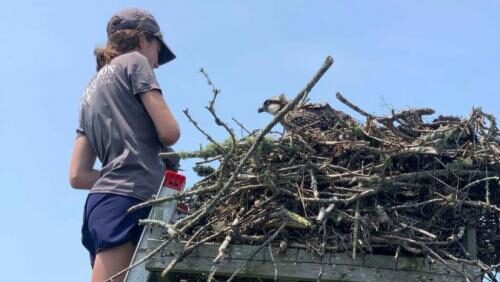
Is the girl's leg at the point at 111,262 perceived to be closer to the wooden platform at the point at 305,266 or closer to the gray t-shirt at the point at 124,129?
the wooden platform at the point at 305,266

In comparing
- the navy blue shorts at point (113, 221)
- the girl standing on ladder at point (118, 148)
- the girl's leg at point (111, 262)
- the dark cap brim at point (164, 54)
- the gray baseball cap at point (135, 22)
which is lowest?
the girl's leg at point (111, 262)

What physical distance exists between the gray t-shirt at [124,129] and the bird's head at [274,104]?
1.90 feet

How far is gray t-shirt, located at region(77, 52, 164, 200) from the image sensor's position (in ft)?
12.3

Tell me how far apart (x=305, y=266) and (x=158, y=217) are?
2.09ft

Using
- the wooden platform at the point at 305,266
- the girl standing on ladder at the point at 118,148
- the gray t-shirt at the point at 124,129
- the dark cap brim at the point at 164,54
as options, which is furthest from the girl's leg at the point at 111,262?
the dark cap brim at the point at 164,54

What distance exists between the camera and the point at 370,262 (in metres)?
3.57

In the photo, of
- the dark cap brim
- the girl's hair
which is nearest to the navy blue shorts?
the girl's hair

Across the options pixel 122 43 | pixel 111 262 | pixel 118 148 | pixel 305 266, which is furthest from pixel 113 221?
pixel 122 43

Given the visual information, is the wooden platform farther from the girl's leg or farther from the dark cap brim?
the dark cap brim

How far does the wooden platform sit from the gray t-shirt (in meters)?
0.31

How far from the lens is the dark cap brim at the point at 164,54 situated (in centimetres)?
430

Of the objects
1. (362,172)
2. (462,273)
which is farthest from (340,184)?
(462,273)

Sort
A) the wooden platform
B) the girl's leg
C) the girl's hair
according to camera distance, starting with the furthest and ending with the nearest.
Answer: the girl's hair → the girl's leg → the wooden platform

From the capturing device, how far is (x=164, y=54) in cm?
436
